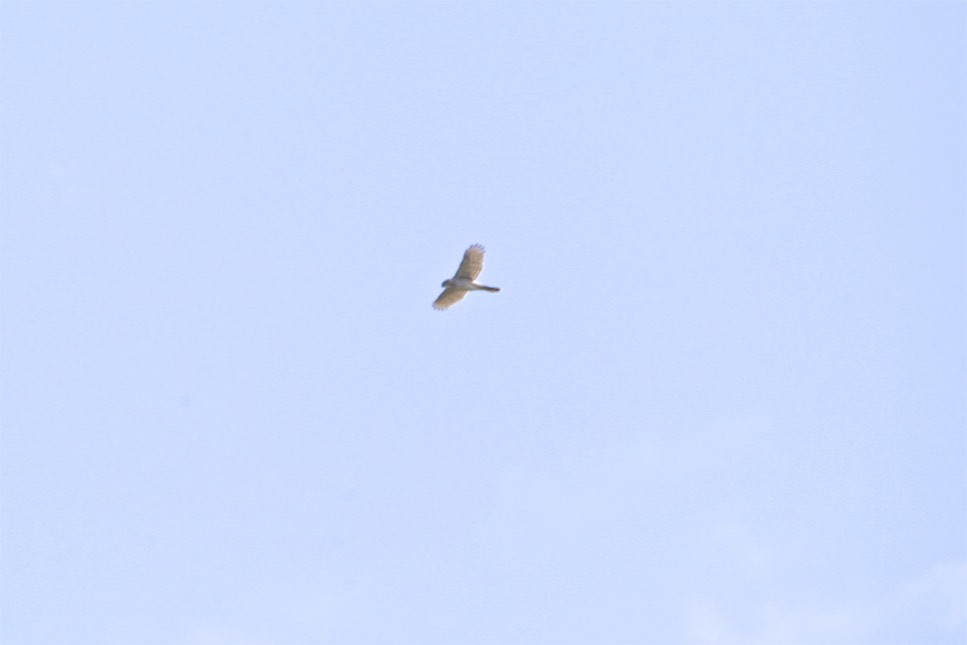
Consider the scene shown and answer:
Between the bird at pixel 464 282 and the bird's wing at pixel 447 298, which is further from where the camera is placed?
the bird's wing at pixel 447 298

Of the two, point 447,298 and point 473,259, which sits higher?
point 473,259

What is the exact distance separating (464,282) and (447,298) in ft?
3.88

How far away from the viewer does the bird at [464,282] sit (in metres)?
98.8

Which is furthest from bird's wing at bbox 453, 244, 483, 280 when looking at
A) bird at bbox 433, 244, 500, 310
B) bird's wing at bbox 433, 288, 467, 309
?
bird's wing at bbox 433, 288, 467, 309

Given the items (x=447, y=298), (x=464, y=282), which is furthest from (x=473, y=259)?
(x=447, y=298)

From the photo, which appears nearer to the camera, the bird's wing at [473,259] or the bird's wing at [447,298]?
the bird's wing at [473,259]

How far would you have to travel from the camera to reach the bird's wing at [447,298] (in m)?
100

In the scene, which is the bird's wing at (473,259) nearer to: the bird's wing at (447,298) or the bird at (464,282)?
the bird at (464,282)

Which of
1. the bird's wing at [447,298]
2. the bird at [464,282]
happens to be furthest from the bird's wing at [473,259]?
the bird's wing at [447,298]

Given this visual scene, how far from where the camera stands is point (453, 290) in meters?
99.9

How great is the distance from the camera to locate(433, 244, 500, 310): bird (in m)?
98.8

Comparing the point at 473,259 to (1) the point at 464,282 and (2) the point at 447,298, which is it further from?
(2) the point at 447,298

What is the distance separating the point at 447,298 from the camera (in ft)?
329

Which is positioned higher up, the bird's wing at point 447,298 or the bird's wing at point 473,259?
the bird's wing at point 473,259
